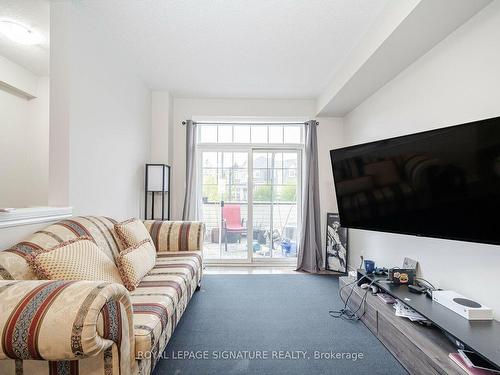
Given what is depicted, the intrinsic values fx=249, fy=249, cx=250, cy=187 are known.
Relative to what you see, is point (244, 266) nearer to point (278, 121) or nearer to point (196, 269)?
point (196, 269)

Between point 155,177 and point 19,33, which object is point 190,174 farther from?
point 19,33

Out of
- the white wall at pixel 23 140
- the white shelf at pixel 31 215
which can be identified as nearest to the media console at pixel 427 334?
the white shelf at pixel 31 215

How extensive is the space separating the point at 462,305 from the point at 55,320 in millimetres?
2109

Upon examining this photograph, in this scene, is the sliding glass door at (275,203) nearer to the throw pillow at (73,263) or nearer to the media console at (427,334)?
the media console at (427,334)

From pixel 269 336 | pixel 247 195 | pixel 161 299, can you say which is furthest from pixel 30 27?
pixel 269 336

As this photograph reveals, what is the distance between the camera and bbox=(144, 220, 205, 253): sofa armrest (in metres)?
2.70

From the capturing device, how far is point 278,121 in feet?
12.8

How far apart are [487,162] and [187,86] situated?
3.22 metres

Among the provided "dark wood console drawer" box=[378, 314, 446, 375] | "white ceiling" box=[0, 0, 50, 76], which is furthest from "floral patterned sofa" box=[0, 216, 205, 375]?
"white ceiling" box=[0, 0, 50, 76]

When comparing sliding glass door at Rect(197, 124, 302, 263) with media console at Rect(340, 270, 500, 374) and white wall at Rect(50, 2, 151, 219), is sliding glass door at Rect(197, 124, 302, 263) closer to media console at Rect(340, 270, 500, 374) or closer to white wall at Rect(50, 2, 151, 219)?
white wall at Rect(50, 2, 151, 219)

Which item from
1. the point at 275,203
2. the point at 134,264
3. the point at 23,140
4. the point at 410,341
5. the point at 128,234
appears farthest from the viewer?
the point at 275,203

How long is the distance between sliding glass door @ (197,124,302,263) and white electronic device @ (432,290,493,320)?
227 centimetres

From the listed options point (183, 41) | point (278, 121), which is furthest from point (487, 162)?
point (278, 121)

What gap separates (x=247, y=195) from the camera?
3875 mm
